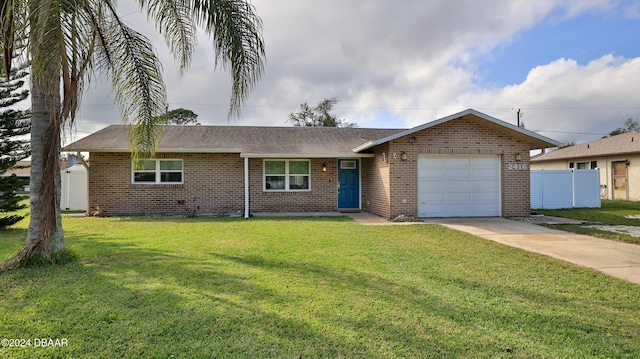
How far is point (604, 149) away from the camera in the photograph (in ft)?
68.5

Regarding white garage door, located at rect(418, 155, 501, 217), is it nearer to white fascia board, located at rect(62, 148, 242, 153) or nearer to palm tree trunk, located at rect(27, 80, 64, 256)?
white fascia board, located at rect(62, 148, 242, 153)

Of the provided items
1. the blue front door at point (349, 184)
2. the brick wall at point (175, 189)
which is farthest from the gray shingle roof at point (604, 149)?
the brick wall at point (175, 189)

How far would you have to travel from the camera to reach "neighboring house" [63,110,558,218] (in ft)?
38.8

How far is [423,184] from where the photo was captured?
473 inches

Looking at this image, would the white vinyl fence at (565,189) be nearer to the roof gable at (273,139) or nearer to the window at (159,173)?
the roof gable at (273,139)

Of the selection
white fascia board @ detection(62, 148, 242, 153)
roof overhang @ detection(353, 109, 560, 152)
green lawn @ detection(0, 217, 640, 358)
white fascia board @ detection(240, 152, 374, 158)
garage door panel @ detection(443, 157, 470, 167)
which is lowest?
green lawn @ detection(0, 217, 640, 358)

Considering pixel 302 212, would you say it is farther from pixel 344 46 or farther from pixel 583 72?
pixel 583 72

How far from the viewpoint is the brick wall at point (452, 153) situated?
1166 centimetres

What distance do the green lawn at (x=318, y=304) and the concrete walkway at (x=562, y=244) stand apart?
1.80 feet

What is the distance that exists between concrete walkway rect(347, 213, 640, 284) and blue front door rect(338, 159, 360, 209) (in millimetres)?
3255

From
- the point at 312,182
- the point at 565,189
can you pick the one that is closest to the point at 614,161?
the point at 565,189

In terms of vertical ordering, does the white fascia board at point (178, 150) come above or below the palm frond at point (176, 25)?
below

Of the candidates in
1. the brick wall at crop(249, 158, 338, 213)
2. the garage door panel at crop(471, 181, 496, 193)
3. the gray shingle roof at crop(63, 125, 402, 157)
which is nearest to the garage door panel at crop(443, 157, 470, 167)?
the garage door panel at crop(471, 181, 496, 193)

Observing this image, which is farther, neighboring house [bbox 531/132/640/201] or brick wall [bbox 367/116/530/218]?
neighboring house [bbox 531/132/640/201]
